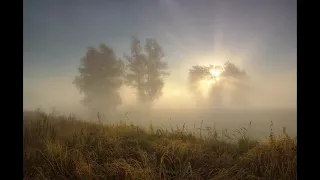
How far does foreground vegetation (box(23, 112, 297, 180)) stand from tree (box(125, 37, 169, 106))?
30cm

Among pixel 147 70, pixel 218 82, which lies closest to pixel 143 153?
pixel 147 70

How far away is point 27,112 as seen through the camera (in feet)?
11.1

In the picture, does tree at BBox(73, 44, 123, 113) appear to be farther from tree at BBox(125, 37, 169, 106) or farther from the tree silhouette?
the tree silhouette

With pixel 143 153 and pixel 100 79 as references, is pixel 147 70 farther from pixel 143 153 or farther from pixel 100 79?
pixel 143 153

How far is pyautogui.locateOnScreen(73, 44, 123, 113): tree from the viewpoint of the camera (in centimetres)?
332

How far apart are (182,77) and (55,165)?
131 centimetres

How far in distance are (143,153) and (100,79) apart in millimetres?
734

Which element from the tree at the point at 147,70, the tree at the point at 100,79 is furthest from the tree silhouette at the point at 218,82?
the tree at the point at 100,79

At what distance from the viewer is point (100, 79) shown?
3.35m

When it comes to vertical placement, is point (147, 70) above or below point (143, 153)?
above

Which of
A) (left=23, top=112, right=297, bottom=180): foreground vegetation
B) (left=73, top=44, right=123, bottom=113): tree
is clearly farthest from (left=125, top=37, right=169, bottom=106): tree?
(left=23, top=112, right=297, bottom=180): foreground vegetation
